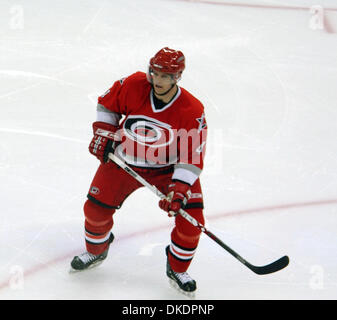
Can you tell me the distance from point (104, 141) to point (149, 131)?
199 millimetres

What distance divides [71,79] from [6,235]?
1.70 m

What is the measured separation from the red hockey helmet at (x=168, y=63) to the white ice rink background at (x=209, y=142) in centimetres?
95

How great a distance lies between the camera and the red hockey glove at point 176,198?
2.44m

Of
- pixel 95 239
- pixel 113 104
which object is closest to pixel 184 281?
pixel 95 239

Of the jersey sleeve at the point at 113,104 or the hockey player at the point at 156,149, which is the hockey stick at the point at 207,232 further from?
the jersey sleeve at the point at 113,104

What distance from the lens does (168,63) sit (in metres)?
2.40

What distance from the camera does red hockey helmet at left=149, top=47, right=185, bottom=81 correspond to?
2.40 m

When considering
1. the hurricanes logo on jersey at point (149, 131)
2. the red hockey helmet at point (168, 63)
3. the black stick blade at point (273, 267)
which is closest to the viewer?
the red hockey helmet at point (168, 63)

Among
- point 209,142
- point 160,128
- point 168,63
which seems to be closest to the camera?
point 168,63

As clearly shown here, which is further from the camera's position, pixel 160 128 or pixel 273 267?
pixel 273 267

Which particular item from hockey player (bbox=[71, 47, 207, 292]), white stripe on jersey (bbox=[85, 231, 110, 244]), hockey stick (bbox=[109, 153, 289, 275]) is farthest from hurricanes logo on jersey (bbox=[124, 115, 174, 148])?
white stripe on jersey (bbox=[85, 231, 110, 244])

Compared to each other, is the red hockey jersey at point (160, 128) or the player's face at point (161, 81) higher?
the player's face at point (161, 81)

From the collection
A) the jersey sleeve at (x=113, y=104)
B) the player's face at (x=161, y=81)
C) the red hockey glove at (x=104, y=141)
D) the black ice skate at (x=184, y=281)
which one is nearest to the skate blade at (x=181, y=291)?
the black ice skate at (x=184, y=281)

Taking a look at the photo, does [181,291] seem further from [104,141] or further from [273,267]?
[104,141]
